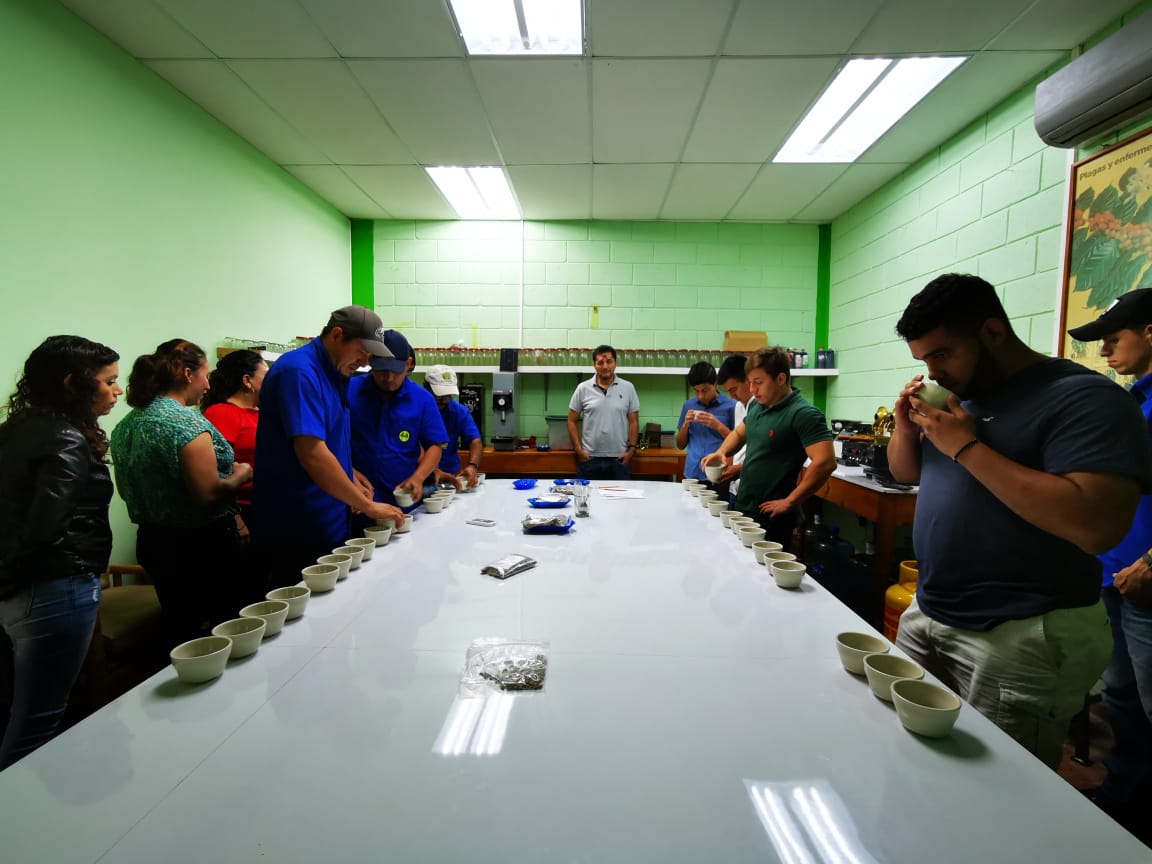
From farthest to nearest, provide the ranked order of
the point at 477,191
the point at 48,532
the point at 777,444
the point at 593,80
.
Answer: the point at 477,191 < the point at 593,80 < the point at 777,444 < the point at 48,532

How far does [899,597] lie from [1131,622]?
3.77 feet

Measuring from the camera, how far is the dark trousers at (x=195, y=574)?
199 cm

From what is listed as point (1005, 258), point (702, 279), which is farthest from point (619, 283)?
point (1005, 258)

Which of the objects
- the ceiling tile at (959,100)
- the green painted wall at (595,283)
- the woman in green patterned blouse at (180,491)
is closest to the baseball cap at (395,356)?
the woman in green patterned blouse at (180,491)

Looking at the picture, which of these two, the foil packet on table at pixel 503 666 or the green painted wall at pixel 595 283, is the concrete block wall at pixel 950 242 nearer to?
the green painted wall at pixel 595 283

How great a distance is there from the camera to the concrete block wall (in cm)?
283

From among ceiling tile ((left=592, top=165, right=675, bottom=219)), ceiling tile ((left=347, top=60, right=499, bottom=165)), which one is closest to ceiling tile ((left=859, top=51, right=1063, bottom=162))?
ceiling tile ((left=592, top=165, right=675, bottom=219))

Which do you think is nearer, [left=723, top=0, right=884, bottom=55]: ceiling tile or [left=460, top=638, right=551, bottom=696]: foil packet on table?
[left=460, top=638, right=551, bottom=696]: foil packet on table

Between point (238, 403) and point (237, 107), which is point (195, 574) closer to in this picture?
point (238, 403)

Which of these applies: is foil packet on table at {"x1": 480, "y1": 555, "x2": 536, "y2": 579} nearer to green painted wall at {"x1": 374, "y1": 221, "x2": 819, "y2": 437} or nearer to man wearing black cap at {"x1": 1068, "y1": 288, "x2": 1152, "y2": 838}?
man wearing black cap at {"x1": 1068, "y1": 288, "x2": 1152, "y2": 838}

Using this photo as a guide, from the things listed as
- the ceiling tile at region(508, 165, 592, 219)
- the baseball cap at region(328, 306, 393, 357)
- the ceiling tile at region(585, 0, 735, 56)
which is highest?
the ceiling tile at region(585, 0, 735, 56)

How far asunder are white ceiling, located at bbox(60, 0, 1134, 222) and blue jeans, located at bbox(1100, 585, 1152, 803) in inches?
105

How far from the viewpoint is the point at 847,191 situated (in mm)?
4340

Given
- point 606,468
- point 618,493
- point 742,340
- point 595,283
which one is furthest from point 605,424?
point 742,340
